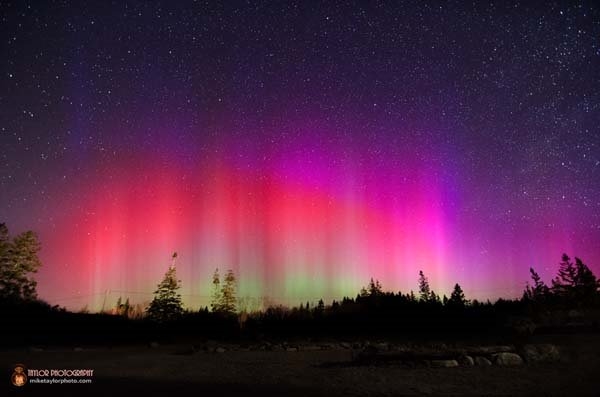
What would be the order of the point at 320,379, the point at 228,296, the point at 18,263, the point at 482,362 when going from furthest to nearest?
the point at 228,296, the point at 18,263, the point at 482,362, the point at 320,379

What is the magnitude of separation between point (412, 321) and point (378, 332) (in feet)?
28.3

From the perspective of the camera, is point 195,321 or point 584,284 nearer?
point 195,321

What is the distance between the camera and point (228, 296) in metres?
72.2

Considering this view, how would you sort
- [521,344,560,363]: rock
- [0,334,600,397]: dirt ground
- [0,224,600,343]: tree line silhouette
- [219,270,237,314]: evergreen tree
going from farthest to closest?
[219,270,237,314]: evergreen tree → [0,224,600,343]: tree line silhouette → [521,344,560,363]: rock → [0,334,600,397]: dirt ground

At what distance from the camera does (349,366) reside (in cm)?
1838

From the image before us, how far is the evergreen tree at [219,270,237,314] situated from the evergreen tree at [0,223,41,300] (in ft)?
99.8

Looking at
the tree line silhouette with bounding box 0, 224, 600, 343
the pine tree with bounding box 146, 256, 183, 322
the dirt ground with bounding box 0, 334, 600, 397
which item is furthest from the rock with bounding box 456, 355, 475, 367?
the pine tree with bounding box 146, 256, 183, 322

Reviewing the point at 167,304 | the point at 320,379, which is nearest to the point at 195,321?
the point at 167,304

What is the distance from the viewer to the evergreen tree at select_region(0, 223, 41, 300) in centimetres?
4803

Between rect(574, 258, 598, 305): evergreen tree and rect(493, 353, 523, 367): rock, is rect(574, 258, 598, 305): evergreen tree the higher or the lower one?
the higher one

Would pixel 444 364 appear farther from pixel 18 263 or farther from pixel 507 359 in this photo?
pixel 18 263

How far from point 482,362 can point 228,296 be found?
59.9 m

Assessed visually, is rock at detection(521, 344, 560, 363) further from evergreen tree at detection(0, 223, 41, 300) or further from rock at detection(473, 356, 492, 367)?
evergreen tree at detection(0, 223, 41, 300)

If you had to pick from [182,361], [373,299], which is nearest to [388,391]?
[182,361]
